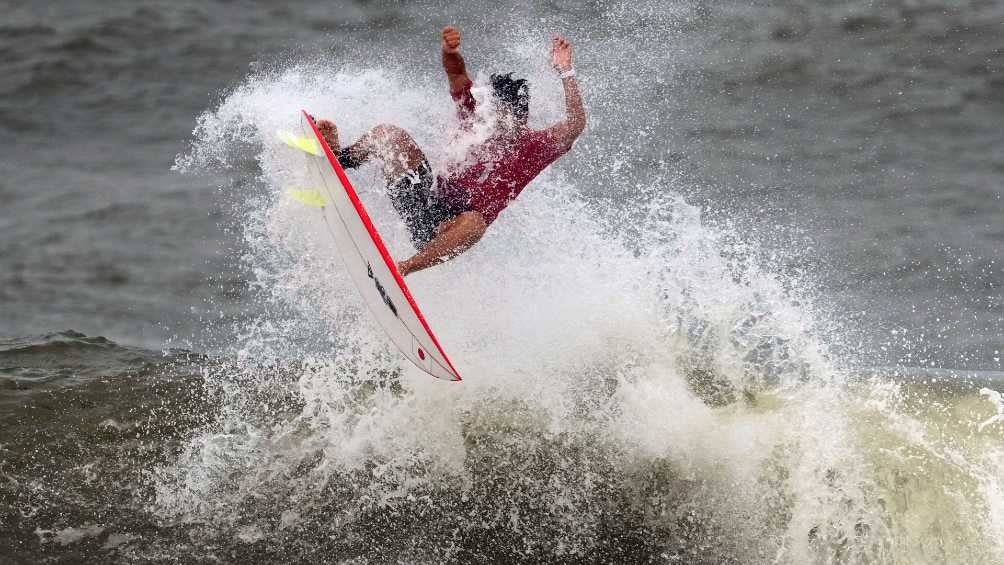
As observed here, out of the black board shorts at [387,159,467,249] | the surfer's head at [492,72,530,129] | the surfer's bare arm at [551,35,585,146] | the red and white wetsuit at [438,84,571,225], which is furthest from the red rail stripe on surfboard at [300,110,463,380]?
the surfer's bare arm at [551,35,585,146]

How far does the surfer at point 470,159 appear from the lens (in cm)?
532

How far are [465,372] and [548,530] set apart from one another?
1067 millimetres

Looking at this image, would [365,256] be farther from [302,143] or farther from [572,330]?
[572,330]

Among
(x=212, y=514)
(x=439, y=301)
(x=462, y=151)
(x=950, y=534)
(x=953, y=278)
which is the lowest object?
(x=953, y=278)

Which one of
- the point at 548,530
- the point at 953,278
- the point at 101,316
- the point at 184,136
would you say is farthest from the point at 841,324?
the point at 184,136

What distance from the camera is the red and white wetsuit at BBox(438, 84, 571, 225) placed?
5363mm

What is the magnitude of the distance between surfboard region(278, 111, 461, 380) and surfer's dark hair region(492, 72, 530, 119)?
929mm

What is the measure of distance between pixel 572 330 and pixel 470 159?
1221mm

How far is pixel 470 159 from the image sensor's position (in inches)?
214

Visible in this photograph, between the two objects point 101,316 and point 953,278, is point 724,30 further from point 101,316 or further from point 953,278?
point 101,316

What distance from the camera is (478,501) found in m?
5.22

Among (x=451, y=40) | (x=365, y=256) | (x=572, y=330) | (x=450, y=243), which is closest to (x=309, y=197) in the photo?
(x=365, y=256)

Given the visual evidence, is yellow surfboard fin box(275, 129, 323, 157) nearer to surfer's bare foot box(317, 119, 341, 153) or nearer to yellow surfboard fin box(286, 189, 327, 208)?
surfer's bare foot box(317, 119, 341, 153)

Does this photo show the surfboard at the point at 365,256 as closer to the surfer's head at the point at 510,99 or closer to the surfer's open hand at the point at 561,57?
the surfer's head at the point at 510,99
